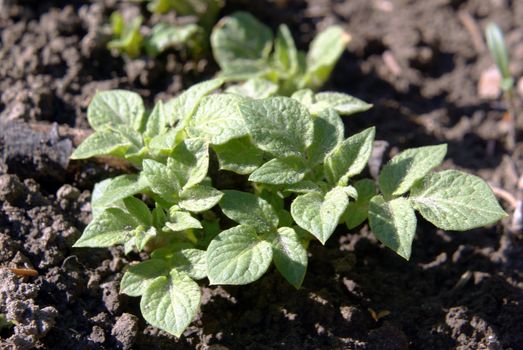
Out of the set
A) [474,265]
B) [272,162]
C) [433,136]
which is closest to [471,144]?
[433,136]

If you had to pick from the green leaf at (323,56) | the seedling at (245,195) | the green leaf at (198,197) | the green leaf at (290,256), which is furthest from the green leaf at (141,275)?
the green leaf at (323,56)

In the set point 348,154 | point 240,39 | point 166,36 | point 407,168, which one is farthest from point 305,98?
point 166,36

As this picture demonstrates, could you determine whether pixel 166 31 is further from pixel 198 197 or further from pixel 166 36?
pixel 198 197

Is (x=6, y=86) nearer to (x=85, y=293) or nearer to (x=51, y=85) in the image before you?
(x=51, y=85)

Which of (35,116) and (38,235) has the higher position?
(35,116)

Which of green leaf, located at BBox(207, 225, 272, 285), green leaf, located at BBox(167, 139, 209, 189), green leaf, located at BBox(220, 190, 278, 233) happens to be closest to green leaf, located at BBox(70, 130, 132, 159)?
green leaf, located at BBox(167, 139, 209, 189)
